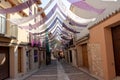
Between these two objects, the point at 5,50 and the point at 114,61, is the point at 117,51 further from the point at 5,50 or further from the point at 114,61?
the point at 5,50

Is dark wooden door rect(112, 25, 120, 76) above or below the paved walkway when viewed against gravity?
above

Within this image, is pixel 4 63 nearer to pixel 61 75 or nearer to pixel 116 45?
pixel 61 75

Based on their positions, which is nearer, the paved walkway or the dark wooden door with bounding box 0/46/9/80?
the dark wooden door with bounding box 0/46/9/80

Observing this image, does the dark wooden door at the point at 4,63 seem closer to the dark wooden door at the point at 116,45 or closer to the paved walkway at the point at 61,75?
the paved walkway at the point at 61,75

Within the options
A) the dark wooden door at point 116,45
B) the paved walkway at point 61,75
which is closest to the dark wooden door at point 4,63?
the paved walkway at point 61,75

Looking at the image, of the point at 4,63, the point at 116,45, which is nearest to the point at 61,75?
the point at 4,63

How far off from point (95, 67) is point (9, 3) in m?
7.34

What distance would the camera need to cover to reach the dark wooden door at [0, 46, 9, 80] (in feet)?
38.5

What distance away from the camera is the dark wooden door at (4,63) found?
11.7 metres

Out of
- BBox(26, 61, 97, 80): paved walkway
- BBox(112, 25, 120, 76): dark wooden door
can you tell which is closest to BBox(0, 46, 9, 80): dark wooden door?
BBox(26, 61, 97, 80): paved walkway

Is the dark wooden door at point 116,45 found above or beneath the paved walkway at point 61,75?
above

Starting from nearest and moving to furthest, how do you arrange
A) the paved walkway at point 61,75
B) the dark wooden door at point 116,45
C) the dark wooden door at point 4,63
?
the dark wooden door at point 116,45 < the dark wooden door at point 4,63 < the paved walkway at point 61,75

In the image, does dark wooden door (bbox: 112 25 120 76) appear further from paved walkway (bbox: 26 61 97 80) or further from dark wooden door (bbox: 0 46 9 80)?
dark wooden door (bbox: 0 46 9 80)

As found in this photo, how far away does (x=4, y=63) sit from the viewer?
40.1ft
